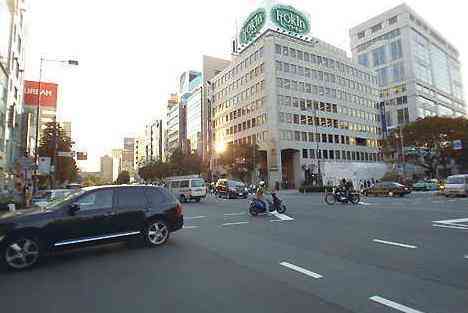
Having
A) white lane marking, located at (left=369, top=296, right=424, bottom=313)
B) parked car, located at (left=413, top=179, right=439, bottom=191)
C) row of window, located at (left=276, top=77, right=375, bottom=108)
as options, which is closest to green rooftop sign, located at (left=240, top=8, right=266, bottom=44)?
row of window, located at (left=276, top=77, right=375, bottom=108)

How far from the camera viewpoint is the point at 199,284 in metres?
5.25

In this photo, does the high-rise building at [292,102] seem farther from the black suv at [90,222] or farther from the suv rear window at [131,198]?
the suv rear window at [131,198]

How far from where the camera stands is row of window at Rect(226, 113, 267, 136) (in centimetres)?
6650

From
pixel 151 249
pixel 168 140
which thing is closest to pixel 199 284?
pixel 151 249

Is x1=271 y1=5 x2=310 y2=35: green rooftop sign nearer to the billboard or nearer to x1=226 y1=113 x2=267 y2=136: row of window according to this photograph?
x1=226 y1=113 x2=267 y2=136: row of window

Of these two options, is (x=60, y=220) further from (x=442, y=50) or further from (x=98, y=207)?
(x=442, y=50)

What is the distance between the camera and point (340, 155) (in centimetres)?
7119

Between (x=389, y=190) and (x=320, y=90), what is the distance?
4323 centimetres

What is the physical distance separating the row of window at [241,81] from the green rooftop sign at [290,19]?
31.9 ft

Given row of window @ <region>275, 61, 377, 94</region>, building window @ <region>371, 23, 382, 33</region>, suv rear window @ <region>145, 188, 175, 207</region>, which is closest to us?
suv rear window @ <region>145, 188, 175, 207</region>

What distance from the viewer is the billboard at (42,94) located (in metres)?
50.7

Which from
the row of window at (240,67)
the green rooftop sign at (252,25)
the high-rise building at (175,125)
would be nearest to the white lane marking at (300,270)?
the row of window at (240,67)

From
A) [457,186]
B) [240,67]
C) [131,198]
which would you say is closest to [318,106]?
[240,67]

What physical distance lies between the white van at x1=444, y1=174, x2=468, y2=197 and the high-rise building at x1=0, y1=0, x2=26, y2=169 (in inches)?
1586
